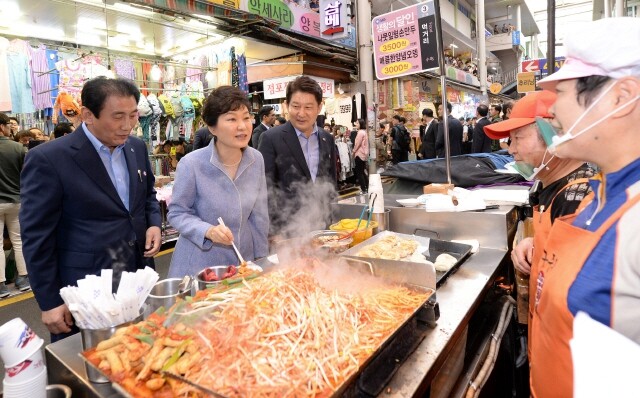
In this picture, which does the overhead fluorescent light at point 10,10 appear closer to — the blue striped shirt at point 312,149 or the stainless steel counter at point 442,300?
the blue striped shirt at point 312,149

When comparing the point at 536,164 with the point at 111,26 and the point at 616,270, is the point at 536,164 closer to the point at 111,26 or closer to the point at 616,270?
the point at 616,270

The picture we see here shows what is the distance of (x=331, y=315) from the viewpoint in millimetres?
1477

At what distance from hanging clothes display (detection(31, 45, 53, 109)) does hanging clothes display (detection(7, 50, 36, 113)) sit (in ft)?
0.28

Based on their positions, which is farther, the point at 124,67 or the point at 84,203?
the point at 124,67

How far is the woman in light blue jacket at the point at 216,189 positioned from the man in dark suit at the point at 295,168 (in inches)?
26.4

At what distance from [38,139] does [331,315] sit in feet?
23.8

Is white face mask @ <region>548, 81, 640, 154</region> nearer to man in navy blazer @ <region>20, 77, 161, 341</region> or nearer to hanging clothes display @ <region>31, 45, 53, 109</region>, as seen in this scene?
man in navy blazer @ <region>20, 77, 161, 341</region>

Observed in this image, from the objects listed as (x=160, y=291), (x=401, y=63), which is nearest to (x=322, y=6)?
(x=401, y=63)

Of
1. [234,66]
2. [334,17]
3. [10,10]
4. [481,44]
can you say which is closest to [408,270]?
[234,66]

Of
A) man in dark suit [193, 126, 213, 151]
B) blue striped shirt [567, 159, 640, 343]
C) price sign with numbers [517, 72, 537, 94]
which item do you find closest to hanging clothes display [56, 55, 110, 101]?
man in dark suit [193, 126, 213, 151]

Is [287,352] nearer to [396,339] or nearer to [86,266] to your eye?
[396,339]

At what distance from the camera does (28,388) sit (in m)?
1.22

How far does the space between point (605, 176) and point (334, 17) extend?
10.8 metres

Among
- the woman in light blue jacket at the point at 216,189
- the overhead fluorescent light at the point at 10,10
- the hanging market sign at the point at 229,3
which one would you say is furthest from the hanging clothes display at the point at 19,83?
the woman in light blue jacket at the point at 216,189
